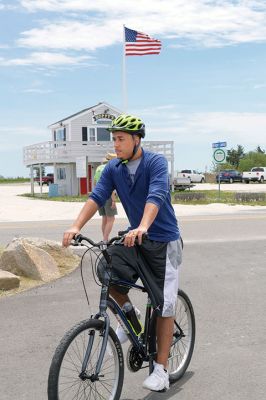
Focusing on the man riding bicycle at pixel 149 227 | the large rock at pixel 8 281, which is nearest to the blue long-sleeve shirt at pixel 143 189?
the man riding bicycle at pixel 149 227

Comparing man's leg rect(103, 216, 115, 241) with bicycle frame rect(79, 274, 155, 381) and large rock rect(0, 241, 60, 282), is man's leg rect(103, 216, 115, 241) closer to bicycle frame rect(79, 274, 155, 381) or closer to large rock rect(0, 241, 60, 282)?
large rock rect(0, 241, 60, 282)

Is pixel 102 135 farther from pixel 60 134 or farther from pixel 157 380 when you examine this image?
pixel 157 380

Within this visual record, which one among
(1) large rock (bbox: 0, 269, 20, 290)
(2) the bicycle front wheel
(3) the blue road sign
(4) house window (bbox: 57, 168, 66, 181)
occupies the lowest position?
(1) large rock (bbox: 0, 269, 20, 290)

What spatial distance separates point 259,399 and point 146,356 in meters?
0.88

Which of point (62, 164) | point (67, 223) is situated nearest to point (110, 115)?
point (62, 164)

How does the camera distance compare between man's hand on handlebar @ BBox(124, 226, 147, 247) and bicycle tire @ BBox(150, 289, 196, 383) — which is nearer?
man's hand on handlebar @ BBox(124, 226, 147, 247)

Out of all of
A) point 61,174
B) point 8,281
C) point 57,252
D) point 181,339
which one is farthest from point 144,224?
point 61,174

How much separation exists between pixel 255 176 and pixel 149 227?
60255mm

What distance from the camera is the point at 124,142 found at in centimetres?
386

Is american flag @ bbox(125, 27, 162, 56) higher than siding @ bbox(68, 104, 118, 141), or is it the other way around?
american flag @ bbox(125, 27, 162, 56)

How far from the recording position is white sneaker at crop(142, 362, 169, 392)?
3947 mm

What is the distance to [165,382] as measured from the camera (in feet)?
13.2

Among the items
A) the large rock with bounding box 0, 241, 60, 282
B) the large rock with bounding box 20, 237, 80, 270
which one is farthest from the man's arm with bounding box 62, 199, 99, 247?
the large rock with bounding box 20, 237, 80, 270

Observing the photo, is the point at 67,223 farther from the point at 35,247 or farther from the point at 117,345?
the point at 117,345
